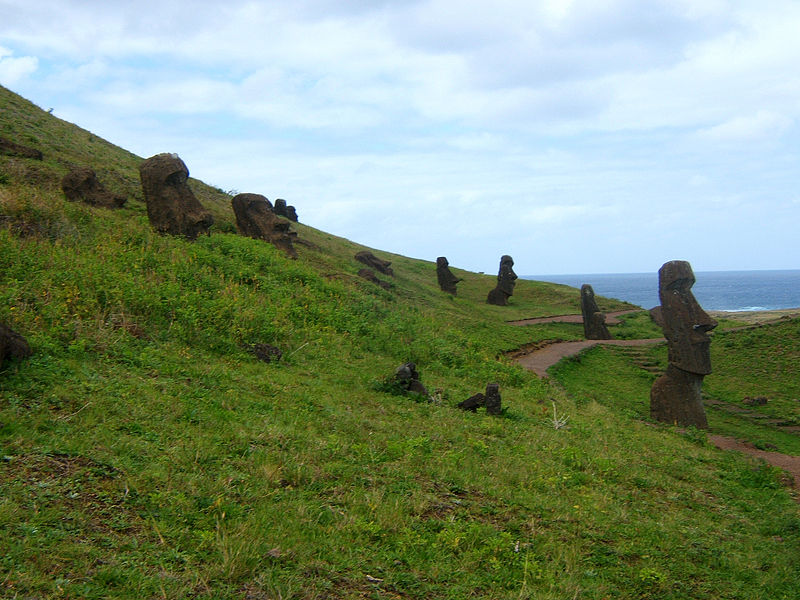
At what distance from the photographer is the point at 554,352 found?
2534 cm

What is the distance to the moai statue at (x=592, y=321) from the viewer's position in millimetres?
30906

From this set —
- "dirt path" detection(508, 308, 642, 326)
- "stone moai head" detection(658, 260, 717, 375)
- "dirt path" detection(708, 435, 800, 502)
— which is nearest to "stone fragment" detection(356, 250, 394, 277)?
"dirt path" detection(508, 308, 642, 326)

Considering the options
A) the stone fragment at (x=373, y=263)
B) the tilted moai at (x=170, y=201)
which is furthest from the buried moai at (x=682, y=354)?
the stone fragment at (x=373, y=263)

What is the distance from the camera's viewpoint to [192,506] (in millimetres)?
5469

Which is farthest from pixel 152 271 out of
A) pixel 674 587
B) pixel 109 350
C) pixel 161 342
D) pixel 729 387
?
pixel 729 387

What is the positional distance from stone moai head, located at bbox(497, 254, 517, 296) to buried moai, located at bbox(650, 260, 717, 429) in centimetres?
2358

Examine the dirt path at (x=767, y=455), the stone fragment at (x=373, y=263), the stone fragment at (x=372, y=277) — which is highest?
the stone fragment at (x=373, y=263)

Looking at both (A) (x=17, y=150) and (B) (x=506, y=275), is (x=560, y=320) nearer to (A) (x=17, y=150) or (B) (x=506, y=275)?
(B) (x=506, y=275)

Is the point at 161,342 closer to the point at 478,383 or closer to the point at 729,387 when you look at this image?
the point at 478,383

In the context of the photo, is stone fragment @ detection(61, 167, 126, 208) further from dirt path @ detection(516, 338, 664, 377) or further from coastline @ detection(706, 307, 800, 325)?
coastline @ detection(706, 307, 800, 325)

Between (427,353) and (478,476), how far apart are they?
9017mm

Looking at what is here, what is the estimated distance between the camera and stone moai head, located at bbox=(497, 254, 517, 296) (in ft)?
133

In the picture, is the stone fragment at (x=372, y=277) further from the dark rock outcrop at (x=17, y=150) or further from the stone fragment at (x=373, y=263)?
the dark rock outcrop at (x=17, y=150)

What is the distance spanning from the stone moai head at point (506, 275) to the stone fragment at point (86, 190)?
25.0m
